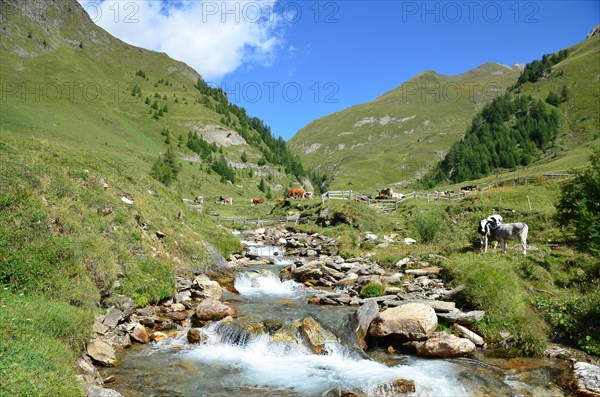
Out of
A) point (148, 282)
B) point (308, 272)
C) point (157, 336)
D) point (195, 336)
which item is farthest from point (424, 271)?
point (148, 282)

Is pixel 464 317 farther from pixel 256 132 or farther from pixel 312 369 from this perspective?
pixel 256 132

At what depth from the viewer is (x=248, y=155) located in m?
130

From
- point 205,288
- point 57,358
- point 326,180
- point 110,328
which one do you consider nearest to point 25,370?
point 57,358

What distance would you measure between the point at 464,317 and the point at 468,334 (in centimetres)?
64

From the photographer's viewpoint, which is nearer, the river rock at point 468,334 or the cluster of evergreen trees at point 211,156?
the river rock at point 468,334

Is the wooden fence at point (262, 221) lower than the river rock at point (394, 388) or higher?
higher

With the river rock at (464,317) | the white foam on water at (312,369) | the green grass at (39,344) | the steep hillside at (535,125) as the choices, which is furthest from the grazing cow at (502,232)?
the steep hillside at (535,125)

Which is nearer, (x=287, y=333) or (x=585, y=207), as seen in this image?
(x=287, y=333)

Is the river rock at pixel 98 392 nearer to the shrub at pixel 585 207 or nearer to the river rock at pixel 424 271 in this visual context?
the river rock at pixel 424 271

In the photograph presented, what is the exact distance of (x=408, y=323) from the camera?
1155 centimetres

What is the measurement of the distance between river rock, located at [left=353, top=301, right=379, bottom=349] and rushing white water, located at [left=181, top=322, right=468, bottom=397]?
0.72m

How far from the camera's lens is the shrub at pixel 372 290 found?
16.3 meters

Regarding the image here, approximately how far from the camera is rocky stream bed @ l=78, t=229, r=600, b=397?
9.05 metres

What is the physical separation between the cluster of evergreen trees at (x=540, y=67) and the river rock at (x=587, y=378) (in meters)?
177
